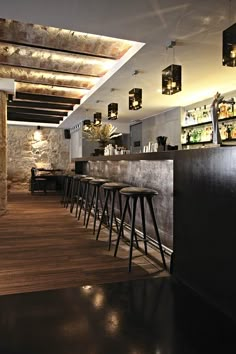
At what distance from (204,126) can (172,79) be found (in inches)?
133

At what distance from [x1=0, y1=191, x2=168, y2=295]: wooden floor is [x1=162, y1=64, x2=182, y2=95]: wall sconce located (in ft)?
6.63

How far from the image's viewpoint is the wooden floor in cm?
252

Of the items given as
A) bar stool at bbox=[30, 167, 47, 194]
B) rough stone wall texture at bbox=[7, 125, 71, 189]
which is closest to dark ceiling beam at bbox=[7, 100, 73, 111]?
bar stool at bbox=[30, 167, 47, 194]

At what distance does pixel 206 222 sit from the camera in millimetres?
2184

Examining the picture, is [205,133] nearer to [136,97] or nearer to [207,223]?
[136,97]

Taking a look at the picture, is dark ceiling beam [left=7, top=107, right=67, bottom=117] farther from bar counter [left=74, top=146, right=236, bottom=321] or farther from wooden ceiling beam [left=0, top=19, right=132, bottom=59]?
bar counter [left=74, top=146, right=236, bottom=321]

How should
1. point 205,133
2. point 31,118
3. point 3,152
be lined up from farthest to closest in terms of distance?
point 31,118, point 205,133, point 3,152

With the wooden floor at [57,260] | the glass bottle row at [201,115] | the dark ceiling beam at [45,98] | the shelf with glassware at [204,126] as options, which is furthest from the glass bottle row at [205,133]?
the wooden floor at [57,260]

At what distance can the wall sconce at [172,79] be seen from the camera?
140 inches

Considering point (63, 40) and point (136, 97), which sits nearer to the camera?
point (63, 40)

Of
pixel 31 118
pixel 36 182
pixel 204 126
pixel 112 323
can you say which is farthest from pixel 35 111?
pixel 112 323

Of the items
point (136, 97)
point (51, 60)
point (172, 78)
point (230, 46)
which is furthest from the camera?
point (51, 60)

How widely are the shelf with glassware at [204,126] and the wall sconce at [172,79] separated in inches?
99.3

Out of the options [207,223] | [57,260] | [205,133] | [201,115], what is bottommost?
[57,260]
